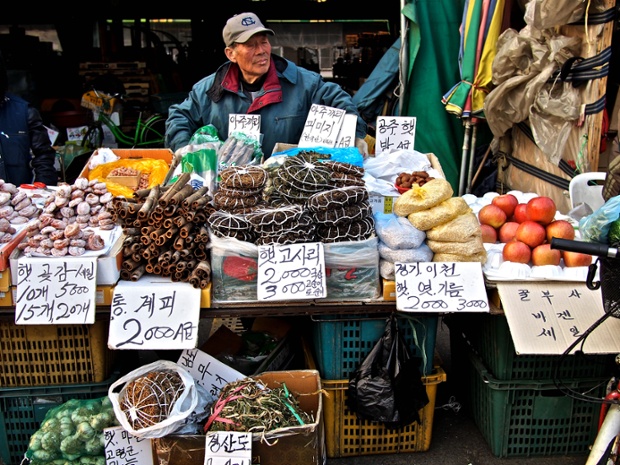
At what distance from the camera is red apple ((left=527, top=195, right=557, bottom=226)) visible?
299cm

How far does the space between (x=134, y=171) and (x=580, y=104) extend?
2.98m

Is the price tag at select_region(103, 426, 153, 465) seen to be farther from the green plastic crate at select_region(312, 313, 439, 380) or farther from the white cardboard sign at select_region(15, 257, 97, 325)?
the green plastic crate at select_region(312, 313, 439, 380)

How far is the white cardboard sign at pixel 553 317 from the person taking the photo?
2662 mm

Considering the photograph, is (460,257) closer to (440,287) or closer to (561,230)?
(440,287)

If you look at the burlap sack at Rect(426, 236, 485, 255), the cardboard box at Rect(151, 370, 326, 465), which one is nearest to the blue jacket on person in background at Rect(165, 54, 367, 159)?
the burlap sack at Rect(426, 236, 485, 255)

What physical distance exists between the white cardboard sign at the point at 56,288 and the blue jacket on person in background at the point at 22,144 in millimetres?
1987

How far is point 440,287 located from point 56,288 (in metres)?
1.70

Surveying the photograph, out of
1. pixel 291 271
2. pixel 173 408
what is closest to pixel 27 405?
pixel 173 408

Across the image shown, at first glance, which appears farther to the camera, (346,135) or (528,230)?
(346,135)

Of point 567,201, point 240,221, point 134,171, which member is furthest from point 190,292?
point 567,201

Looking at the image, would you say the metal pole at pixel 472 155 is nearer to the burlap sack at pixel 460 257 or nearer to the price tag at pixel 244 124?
the price tag at pixel 244 124

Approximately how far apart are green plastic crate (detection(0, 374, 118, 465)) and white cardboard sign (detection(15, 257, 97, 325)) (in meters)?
0.51

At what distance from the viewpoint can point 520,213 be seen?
320 centimetres

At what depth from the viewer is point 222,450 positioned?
249 centimetres
